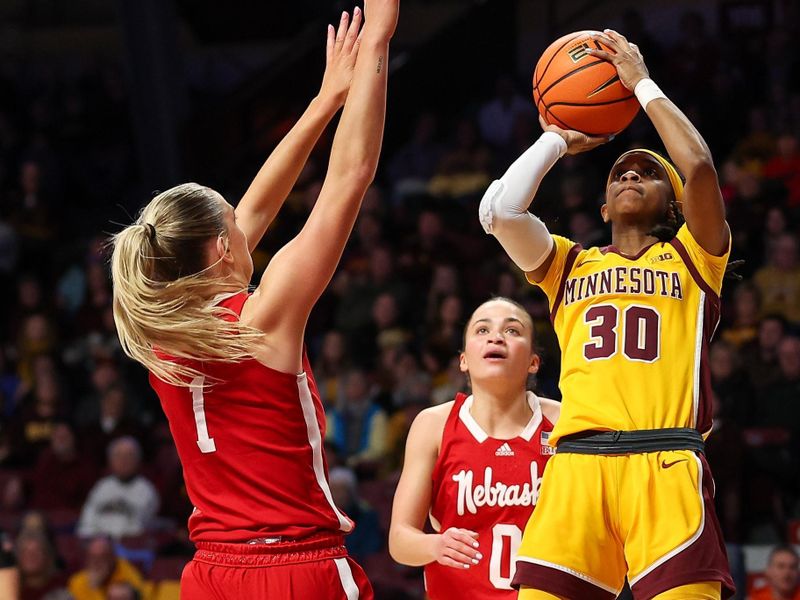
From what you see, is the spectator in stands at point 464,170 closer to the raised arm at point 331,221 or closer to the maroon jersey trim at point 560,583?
the maroon jersey trim at point 560,583

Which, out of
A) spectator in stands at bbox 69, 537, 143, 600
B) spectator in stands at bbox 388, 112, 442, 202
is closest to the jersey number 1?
spectator in stands at bbox 69, 537, 143, 600

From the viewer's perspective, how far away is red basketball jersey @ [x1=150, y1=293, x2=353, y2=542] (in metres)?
3.03

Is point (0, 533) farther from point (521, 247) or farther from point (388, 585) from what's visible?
point (521, 247)

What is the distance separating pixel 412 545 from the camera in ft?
14.0

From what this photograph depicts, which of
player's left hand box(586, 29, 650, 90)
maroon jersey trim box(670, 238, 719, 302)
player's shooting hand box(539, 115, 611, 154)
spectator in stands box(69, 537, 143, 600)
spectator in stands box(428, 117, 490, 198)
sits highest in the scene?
spectator in stands box(428, 117, 490, 198)

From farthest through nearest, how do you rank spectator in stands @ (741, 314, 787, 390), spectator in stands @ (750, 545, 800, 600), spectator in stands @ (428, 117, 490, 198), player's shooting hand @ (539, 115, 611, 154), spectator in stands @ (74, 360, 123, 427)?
spectator in stands @ (428, 117, 490, 198)
spectator in stands @ (74, 360, 123, 427)
spectator in stands @ (741, 314, 787, 390)
spectator in stands @ (750, 545, 800, 600)
player's shooting hand @ (539, 115, 611, 154)

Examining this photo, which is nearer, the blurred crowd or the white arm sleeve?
the white arm sleeve

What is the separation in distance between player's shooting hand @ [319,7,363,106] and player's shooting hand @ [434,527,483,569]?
1434 millimetres

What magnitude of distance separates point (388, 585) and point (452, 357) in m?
2.38

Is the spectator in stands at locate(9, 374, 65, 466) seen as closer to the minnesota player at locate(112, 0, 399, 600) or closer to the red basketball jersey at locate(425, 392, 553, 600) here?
the red basketball jersey at locate(425, 392, 553, 600)

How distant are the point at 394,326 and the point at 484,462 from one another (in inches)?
224

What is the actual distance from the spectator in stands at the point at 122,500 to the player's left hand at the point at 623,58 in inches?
243

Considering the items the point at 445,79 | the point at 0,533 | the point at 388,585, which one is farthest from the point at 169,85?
the point at 388,585

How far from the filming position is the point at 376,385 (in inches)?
378
